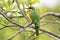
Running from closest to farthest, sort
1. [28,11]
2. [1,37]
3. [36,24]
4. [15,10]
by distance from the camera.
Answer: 1. [36,24]
2. [28,11]
3. [15,10]
4. [1,37]

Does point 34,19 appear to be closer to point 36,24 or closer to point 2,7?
point 36,24

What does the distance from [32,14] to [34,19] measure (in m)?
0.07

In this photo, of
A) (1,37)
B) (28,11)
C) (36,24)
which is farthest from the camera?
(1,37)

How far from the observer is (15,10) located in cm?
159

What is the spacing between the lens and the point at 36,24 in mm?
1346

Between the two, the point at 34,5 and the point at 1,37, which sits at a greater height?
the point at 34,5

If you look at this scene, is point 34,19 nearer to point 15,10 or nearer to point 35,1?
Result: point 35,1

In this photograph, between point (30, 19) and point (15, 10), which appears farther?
point (15, 10)

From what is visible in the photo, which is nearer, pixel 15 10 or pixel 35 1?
pixel 35 1

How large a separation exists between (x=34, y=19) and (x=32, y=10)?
12 centimetres

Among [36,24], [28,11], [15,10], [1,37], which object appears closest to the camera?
[36,24]

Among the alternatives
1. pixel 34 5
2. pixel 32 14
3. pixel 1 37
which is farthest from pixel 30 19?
pixel 1 37

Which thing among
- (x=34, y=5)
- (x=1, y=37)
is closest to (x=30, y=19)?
(x=34, y=5)

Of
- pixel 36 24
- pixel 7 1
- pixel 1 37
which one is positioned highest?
pixel 7 1
